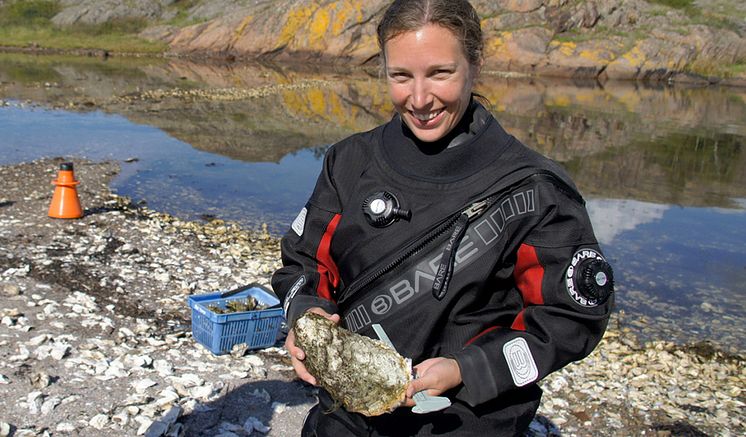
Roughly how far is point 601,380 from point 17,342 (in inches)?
232

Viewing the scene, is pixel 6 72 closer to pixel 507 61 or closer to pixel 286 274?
pixel 507 61

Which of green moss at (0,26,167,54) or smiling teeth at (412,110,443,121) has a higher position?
smiling teeth at (412,110,443,121)

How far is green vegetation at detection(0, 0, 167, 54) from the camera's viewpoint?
65.1 metres

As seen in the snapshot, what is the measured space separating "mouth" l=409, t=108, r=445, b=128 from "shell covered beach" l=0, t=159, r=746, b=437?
3.88 meters

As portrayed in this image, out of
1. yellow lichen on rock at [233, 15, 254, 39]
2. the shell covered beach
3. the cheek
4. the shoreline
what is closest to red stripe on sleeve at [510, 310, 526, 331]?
the cheek

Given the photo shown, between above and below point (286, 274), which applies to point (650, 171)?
below

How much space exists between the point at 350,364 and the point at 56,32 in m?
76.1

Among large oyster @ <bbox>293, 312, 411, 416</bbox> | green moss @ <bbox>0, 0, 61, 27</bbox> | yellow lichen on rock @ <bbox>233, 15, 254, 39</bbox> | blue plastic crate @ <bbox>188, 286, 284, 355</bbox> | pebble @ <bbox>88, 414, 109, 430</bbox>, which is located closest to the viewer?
large oyster @ <bbox>293, 312, 411, 416</bbox>

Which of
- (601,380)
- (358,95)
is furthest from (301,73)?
(601,380)

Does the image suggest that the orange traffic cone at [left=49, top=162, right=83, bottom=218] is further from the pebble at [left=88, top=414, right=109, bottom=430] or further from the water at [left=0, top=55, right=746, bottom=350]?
the pebble at [left=88, top=414, right=109, bottom=430]

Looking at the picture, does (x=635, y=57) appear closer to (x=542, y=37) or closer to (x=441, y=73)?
(x=542, y=37)

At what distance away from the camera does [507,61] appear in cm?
5566

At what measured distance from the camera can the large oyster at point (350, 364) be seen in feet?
9.92

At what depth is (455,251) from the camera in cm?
289
